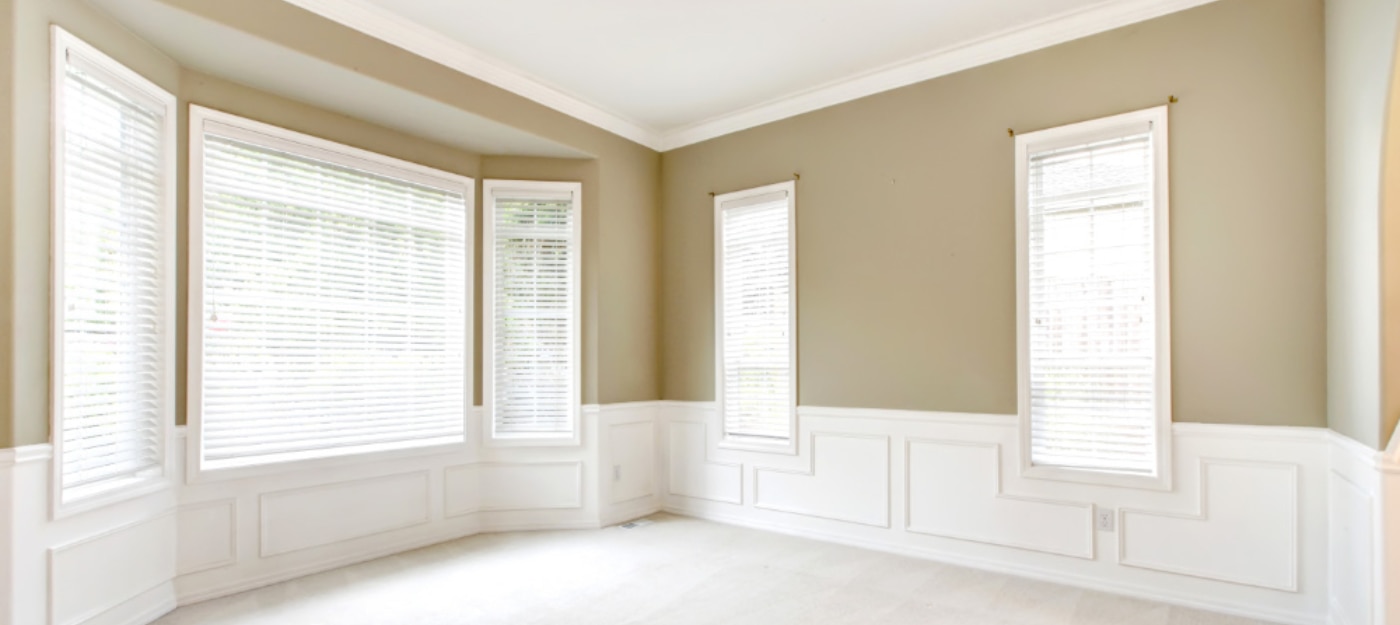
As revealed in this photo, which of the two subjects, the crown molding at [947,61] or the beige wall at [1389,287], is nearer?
the beige wall at [1389,287]

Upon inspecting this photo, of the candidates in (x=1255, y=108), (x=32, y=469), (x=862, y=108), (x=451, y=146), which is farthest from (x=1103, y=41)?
(x=32, y=469)

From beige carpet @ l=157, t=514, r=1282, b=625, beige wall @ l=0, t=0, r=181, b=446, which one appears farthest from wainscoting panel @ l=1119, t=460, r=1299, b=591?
beige wall @ l=0, t=0, r=181, b=446

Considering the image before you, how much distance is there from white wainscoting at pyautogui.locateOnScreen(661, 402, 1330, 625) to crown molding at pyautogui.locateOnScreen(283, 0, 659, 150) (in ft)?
7.63

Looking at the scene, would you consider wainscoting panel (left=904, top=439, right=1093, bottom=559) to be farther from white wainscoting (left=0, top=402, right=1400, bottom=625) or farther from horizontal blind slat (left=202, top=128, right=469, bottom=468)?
horizontal blind slat (left=202, top=128, right=469, bottom=468)

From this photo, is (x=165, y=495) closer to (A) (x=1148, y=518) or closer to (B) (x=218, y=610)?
(B) (x=218, y=610)

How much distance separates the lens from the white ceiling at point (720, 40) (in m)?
3.53

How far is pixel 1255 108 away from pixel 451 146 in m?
4.57

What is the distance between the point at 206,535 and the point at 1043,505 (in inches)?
172

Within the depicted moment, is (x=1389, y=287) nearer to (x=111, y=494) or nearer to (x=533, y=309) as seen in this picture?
(x=533, y=309)

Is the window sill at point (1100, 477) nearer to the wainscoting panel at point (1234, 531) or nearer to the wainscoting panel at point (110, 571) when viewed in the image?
the wainscoting panel at point (1234, 531)

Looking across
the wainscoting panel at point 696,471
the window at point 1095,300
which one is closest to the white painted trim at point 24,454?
the wainscoting panel at point 696,471

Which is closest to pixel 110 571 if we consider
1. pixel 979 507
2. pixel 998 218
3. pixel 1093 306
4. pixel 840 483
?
pixel 840 483

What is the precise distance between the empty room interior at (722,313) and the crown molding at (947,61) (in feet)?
0.08

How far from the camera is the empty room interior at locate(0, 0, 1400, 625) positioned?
2865 mm
